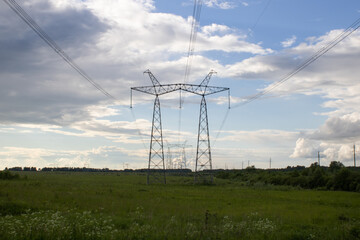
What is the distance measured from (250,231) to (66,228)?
8.94 meters

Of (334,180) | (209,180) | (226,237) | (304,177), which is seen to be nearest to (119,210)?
(226,237)

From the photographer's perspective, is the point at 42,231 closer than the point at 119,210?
Yes

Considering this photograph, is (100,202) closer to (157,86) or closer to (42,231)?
(42,231)

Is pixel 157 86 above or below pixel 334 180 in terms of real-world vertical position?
above

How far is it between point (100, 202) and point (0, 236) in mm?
18313

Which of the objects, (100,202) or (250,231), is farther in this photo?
(100,202)

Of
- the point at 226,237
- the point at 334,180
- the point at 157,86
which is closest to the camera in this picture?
the point at 226,237

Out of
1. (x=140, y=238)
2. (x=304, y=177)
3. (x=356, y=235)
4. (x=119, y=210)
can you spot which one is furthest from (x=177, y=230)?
(x=304, y=177)

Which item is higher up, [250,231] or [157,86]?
[157,86]

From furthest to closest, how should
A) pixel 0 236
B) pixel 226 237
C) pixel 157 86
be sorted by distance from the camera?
pixel 157 86, pixel 226 237, pixel 0 236

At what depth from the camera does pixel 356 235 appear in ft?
56.9

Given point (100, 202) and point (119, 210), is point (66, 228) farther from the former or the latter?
point (100, 202)

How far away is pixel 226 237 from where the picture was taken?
1580 centimetres

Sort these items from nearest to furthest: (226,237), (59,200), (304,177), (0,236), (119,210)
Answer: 1. (0,236)
2. (226,237)
3. (119,210)
4. (59,200)
5. (304,177)
